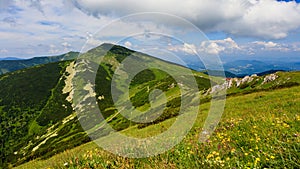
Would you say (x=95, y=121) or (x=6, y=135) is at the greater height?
(x=95, y=121)

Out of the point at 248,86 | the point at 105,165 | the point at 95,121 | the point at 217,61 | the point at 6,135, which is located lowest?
the point at 6,135

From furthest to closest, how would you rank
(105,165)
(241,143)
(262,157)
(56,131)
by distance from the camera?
1. (56,131)
2. (241,143)
3. (105,165)
4. (262,157)

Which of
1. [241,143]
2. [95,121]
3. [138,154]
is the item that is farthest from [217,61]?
[95,121]

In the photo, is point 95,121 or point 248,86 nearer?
point 248,86

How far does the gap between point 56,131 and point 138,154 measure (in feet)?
603

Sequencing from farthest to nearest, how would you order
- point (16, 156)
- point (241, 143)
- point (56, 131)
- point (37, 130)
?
point (37, 130) < point (56, 131) < point (16, 156) < point (241, 143)

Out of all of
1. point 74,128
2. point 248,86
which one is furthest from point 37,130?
point 248,86

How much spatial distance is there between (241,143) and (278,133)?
3.22 ft

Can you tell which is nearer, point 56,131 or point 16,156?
point 16,156

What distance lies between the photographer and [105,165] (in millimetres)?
6473

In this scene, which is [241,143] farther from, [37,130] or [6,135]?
[6,135]

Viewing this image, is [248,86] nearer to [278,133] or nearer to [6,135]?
[278,133]

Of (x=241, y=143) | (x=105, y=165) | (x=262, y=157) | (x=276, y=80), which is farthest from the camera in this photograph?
(x=276, y=80)

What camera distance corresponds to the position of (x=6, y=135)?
196 m
